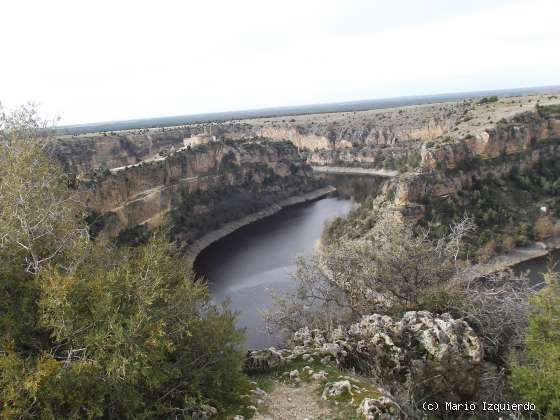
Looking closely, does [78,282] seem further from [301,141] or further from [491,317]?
[301,141]

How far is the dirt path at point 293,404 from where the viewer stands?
8.16 meters

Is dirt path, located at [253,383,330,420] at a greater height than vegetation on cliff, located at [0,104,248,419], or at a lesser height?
lesser

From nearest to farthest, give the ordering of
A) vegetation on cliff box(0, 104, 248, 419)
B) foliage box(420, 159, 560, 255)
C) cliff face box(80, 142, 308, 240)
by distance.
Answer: vegetation on cliff box(0, 104, 248, 419) < foliage box(420, 159, 560, 255) < cliff face box(80, 142, 308, 240)

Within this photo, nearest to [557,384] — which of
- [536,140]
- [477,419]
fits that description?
[477,419]

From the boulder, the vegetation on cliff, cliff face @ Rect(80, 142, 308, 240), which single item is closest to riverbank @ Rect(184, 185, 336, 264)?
cliff face @ Rect(80, 142, 308, 240)

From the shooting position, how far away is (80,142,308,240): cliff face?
126 ft

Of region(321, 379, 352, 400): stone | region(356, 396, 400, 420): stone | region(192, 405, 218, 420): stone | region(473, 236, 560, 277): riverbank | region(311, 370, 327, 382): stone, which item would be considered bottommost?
region(473, 236, 560, 277): riverbank

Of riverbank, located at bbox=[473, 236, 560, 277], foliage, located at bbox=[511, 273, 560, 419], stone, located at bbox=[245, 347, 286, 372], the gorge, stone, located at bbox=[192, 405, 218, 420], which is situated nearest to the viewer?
stone, located at bbox=[192, 405, 218, 420]

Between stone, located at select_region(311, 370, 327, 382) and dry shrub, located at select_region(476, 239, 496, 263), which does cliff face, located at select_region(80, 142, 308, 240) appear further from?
dry shrub, located at select_region(476, 239, 496, 263)

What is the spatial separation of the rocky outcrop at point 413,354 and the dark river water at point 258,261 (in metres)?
10.9

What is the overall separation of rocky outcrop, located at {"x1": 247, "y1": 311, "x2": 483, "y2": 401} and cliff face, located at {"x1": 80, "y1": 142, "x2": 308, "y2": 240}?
88.6 ft

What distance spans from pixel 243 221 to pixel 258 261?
16429 mm

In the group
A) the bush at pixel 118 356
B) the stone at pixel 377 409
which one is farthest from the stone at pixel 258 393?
the stone at pixel 377 409

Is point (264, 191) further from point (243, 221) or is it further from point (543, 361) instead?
point (543, 361)
